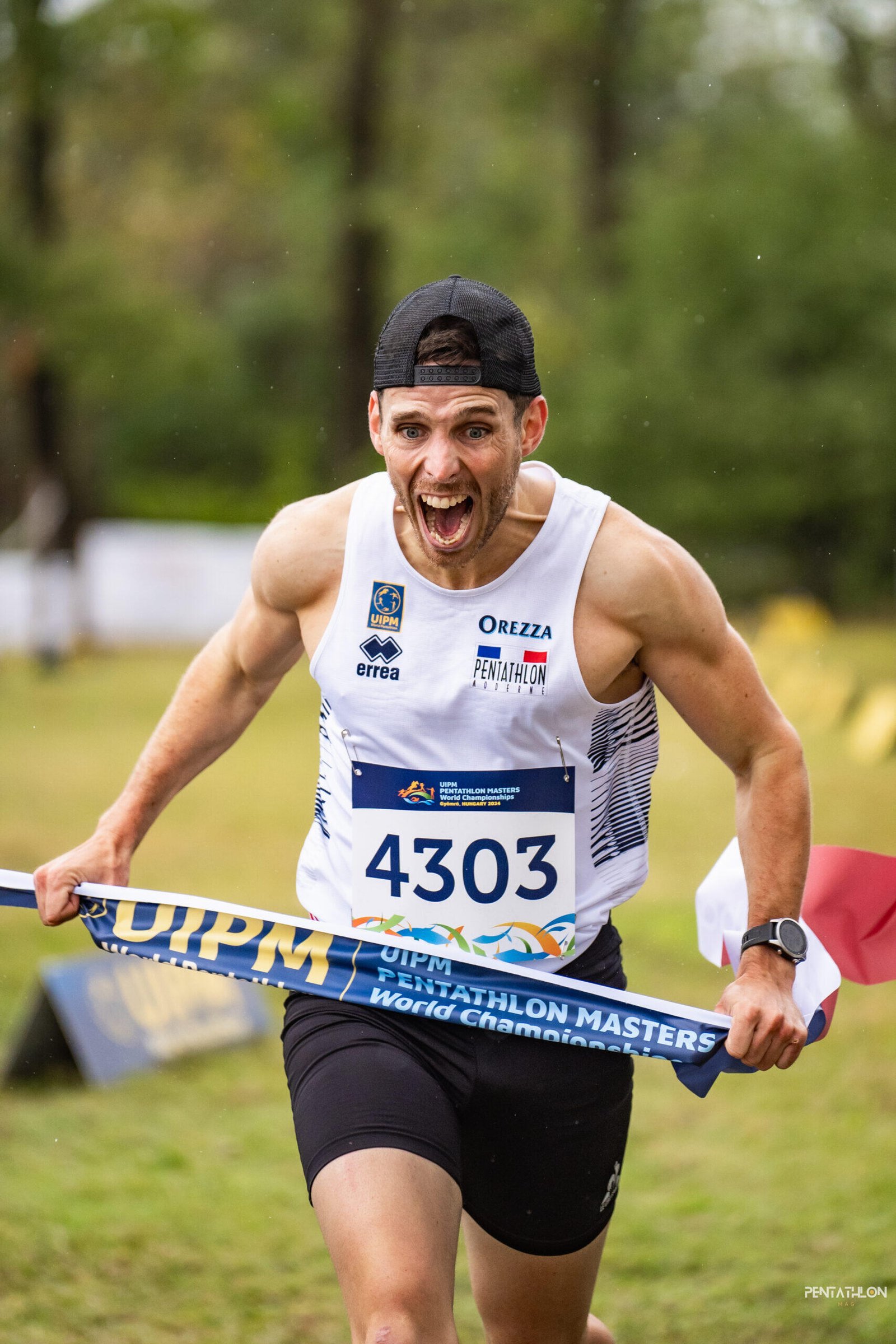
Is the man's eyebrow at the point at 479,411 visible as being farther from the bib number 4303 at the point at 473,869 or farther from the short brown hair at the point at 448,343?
the bib number 4303 at the point at 473,869

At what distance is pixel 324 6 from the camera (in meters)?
27.3

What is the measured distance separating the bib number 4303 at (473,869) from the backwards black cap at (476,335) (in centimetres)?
81

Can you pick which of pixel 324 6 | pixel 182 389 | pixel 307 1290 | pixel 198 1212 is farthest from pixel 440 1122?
pixel 182 389

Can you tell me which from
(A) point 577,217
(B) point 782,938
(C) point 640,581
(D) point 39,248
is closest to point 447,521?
(C) point 640,581

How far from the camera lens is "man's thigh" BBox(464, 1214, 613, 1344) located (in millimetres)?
2834

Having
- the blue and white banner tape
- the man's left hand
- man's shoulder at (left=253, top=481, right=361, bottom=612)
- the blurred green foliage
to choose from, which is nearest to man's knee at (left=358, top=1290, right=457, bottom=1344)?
the blue and white banner tape

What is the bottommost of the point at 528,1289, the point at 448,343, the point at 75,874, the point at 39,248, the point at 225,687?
the point at 528,1289

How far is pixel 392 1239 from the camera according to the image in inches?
89.6

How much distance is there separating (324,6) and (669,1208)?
26634 mm

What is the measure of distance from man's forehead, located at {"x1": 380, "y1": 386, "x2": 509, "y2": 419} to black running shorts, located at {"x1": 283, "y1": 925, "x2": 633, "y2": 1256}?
1.05 m

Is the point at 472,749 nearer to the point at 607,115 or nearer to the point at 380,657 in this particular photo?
the point at 380,657

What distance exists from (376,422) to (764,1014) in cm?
123

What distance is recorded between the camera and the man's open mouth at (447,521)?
252cm

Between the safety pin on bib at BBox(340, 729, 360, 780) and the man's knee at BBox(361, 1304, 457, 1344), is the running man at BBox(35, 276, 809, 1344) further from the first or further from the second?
the man's knee at BBox(361, 1304, 457, 1344)
